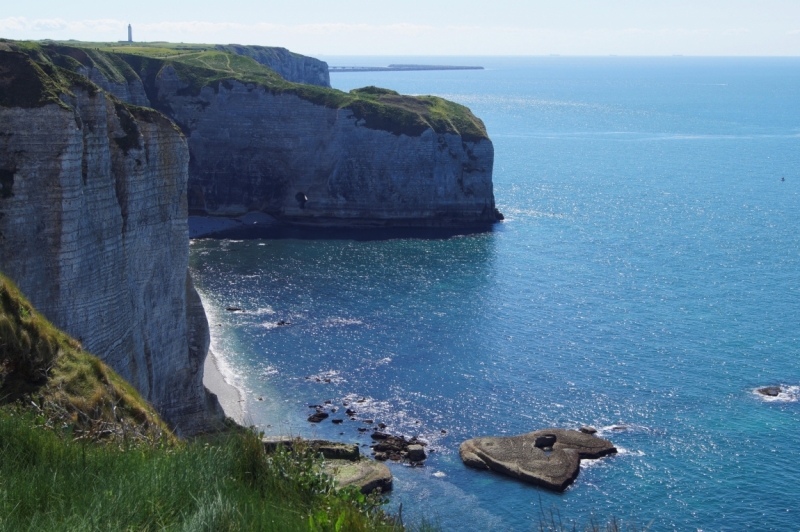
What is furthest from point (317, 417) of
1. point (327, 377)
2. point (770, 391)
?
point (770, 391)

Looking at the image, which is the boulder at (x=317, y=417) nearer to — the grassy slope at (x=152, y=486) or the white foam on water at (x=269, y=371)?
the white foam on water at (x=269, y=371)

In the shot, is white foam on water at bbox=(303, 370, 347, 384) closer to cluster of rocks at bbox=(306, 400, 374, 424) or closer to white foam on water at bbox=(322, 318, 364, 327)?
cluster of rocks at bbox=(306, 400, 374, 424)

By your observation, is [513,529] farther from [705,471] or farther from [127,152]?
[127,152]

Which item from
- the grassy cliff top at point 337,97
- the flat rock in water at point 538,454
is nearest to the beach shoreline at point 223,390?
the flat rock in water at point 538,454

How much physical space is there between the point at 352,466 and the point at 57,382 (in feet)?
78.7

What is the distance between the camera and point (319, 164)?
110 m

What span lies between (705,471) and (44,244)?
3565cm

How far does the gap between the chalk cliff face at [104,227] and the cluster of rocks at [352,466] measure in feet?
22.4

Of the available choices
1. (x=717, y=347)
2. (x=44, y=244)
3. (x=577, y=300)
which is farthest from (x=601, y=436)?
(x=44, y=244)

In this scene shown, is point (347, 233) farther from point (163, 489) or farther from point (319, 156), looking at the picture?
point (163, 489)

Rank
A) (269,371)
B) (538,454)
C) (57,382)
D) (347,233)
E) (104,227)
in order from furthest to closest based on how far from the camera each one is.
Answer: (347,233) < (269,371) < (538,454) < (104,227) < (57,382)

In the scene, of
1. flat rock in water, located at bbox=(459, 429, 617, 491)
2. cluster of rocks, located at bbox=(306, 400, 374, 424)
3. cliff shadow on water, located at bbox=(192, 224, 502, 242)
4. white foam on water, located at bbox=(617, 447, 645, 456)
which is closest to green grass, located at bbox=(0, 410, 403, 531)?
flat rock in water, located at bbox=(459, 429, 617, 491)

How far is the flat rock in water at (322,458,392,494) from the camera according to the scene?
140 ft

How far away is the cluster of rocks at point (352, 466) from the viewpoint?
42594 mm
